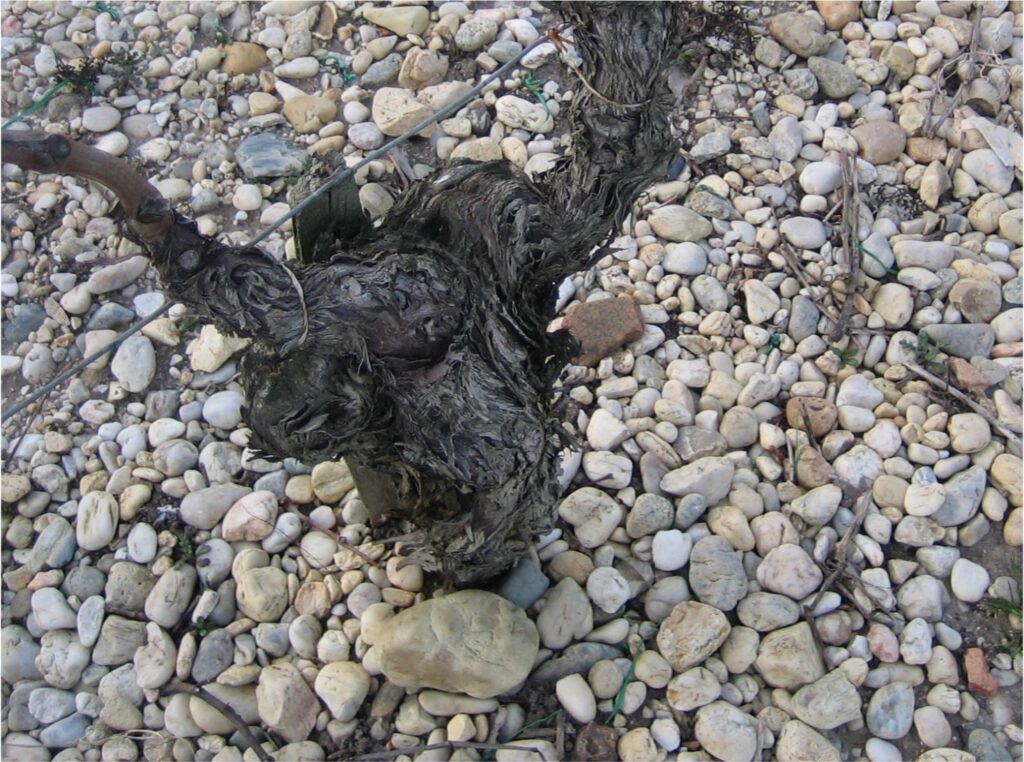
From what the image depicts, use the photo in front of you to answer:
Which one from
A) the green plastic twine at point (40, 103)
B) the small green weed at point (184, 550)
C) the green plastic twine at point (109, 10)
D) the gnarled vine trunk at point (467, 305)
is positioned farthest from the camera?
the green plastic twine at point (109, 10)

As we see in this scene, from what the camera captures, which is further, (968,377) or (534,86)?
(534,86)

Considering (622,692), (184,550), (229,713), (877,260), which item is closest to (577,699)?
(622,692)

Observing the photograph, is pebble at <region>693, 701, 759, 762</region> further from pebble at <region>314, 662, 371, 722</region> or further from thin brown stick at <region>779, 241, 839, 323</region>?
thin brown stick at <region>779, 241, 839, 323</region>

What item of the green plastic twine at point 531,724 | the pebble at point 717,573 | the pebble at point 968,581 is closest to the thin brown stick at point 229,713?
the green plastic twine at point 531,724

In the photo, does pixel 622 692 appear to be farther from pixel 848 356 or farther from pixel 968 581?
pixel 848 356

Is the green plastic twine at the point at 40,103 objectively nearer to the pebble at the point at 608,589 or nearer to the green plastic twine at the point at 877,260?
the pebble at the point at 608,589

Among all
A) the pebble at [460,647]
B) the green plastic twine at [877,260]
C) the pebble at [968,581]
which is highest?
the green plastic twine at [877,260]

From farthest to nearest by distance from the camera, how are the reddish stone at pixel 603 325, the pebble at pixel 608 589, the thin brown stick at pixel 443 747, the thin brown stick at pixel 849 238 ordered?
the thin brown stick at pixel 849 238 → the reddish stone at pixel 603 325 → the pebble at pixel 608 589 → the thin brown stick at pixel 443 747
